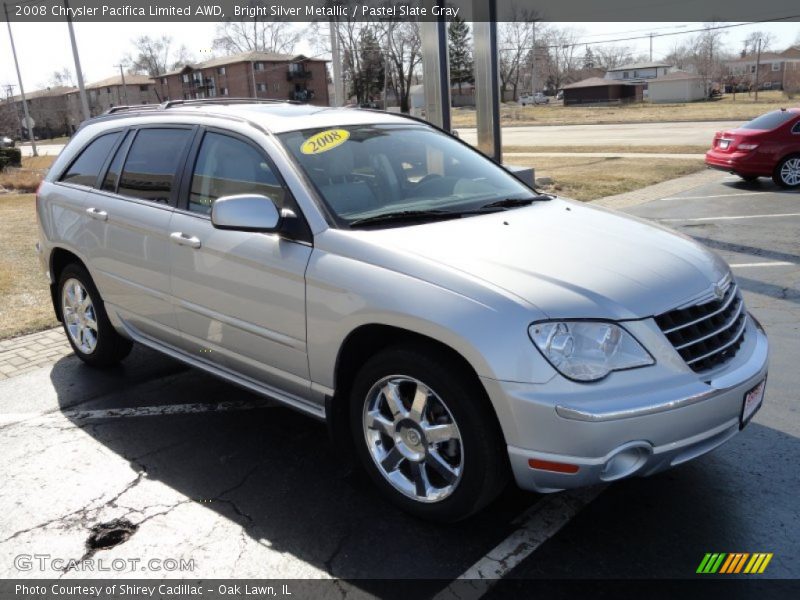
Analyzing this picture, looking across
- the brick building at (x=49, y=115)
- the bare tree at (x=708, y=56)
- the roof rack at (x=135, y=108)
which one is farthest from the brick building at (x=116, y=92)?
the roof rack at (x=135, y=108)

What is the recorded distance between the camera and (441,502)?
3127 mm

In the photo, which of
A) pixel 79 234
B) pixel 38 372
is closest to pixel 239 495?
pixel 79 234

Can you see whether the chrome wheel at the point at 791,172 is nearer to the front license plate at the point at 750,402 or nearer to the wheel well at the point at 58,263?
the front license plate at the point at 750,402

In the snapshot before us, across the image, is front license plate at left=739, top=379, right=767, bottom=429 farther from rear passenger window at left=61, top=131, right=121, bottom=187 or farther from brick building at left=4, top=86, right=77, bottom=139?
brick building at left=4, top=86, right=77, bottom=139

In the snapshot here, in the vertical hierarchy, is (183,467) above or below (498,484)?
below

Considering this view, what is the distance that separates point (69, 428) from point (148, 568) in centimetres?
179

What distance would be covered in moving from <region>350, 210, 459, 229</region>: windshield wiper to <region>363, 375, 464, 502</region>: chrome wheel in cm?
80

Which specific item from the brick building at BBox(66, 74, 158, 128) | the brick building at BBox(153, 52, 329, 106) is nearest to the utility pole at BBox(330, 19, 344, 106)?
the brick building at BBox(153, 52, 329, 106)

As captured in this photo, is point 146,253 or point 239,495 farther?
point 146,253

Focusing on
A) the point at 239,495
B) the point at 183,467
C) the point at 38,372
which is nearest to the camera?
the point at 239,495

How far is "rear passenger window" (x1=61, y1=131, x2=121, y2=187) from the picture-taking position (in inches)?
198

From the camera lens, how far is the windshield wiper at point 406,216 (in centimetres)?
351

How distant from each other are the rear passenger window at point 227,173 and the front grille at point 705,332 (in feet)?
6.54

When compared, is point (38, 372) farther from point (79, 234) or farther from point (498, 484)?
point (498, 484)
